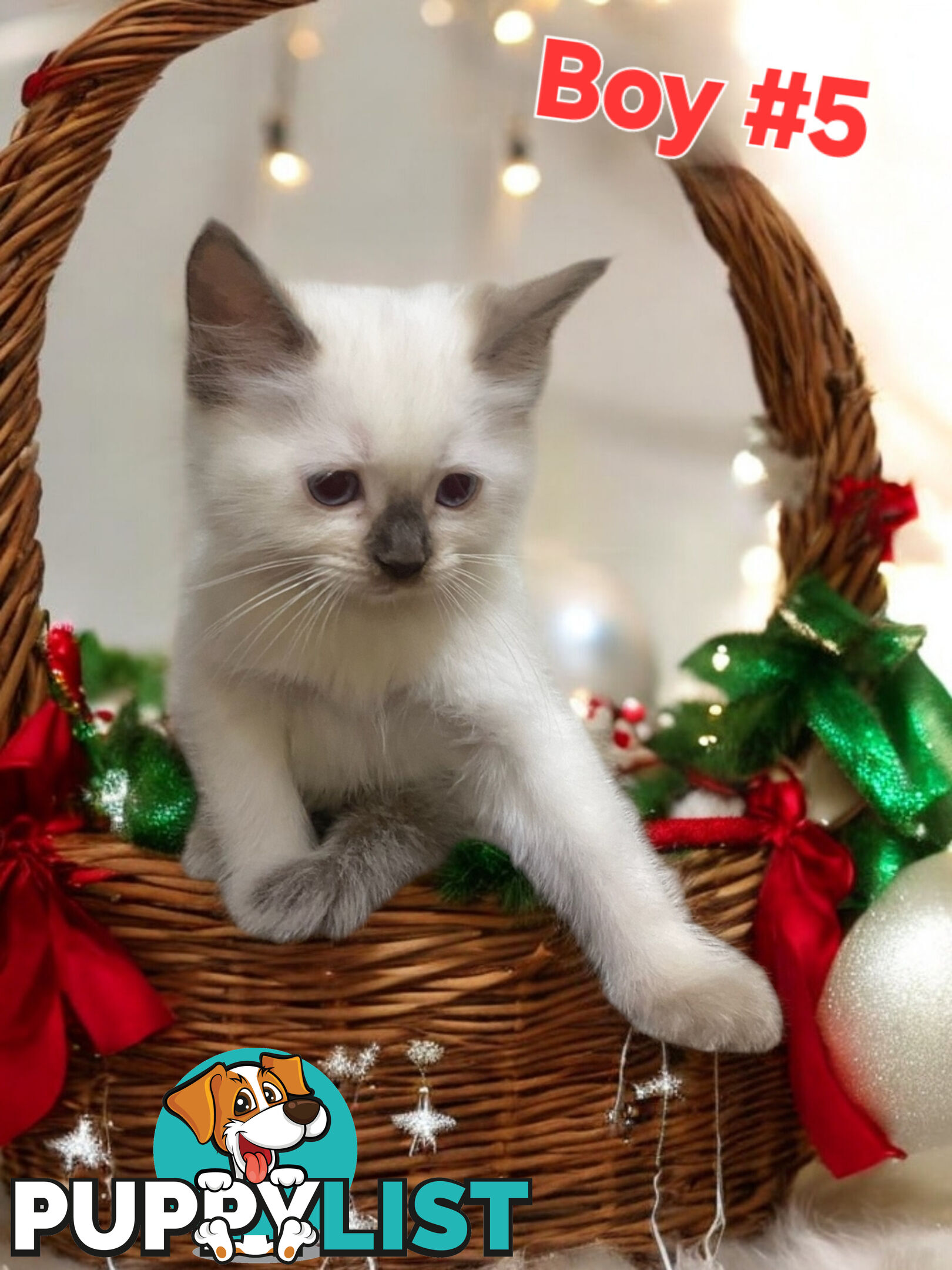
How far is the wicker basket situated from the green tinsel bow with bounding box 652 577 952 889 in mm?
137

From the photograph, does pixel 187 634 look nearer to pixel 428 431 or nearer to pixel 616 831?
pixel 428 431

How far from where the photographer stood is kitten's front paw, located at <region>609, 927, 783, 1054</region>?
31.9 inches

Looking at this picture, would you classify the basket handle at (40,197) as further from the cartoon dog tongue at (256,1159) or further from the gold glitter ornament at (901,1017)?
the gold glitter ornament at (901,1017)

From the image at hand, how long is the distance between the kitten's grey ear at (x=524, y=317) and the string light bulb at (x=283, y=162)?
0.79 m

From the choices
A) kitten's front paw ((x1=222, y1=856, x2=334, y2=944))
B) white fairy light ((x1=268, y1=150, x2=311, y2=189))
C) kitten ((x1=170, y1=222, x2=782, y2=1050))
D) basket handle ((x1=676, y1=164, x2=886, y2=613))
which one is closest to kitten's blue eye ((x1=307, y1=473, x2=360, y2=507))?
kitten ((x1=170, y1=222, x2=782, y2=1050))

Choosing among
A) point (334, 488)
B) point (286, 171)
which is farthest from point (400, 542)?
point (286, 171)

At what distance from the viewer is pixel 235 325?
0.82 meters

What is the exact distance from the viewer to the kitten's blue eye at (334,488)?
0.81 m

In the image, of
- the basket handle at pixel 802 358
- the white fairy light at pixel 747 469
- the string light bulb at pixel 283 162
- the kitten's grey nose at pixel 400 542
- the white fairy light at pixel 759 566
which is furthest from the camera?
the white fairy light at pixel 759 566

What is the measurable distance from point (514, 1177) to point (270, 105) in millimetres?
1405

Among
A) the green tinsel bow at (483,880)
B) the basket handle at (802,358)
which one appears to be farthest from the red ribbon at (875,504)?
the green tinsel bow at (483,880)

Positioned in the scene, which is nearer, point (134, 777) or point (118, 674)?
point (134, 777)

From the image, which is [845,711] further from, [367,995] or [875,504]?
[367,995]

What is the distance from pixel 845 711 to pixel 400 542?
457mm
